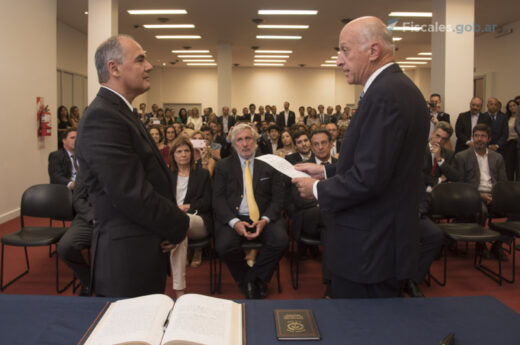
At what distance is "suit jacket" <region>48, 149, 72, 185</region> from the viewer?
4.33 m

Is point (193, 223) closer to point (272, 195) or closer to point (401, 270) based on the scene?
point (272, 195)

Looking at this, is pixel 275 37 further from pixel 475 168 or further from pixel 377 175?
pixel 377 175

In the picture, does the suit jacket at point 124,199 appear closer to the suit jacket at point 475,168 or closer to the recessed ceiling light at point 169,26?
the suit jacket at point 475,168

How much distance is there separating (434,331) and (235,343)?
20.2 inches

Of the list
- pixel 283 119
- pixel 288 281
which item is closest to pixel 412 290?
pixel 288 281

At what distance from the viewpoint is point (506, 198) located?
3.88 meters

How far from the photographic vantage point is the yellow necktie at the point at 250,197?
339 cm

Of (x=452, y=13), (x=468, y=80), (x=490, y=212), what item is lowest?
(x=490, y=212)

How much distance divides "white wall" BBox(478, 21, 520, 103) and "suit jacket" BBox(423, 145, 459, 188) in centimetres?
741

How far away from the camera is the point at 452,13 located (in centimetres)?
669

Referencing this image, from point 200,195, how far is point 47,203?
1.39m

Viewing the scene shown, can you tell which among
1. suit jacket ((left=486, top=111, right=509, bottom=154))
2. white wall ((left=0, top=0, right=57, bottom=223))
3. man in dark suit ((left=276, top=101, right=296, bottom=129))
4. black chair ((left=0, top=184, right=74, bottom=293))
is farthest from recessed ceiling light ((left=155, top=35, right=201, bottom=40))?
black chair ((left=0, top=184, right=74, bottom=293))

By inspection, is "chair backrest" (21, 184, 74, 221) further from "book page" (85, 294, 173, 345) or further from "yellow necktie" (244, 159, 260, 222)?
"book page" (85, 294, 173, 345)

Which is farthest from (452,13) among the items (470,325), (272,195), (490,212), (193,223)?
(470,325)
